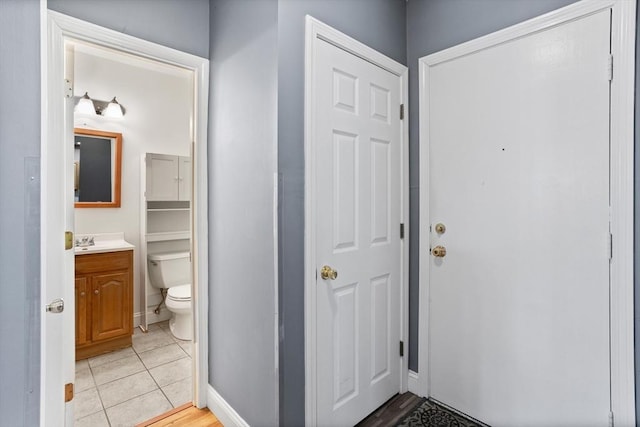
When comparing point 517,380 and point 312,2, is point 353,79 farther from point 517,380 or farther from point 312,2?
point 517,380

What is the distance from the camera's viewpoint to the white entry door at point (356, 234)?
1.49m

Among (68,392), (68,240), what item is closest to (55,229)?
(68,240)

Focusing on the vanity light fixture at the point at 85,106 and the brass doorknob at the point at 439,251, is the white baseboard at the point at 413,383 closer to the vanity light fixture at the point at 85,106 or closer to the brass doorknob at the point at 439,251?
the brass doorknob at the point at 439,251

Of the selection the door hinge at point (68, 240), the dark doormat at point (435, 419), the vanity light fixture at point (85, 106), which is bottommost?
the dark doormat at point (435, 419)

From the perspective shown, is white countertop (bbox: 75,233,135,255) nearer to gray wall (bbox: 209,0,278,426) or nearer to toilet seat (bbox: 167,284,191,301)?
toilet seat (bbox: 167,284,191,301)

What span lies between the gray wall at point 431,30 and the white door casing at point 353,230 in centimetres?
7

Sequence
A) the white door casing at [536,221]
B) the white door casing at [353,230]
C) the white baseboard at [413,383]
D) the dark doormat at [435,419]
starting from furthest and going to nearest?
the white baseboard at [413,383], the dark doormat at [435,419], the white door casing at [353,230], the white door casing at [536,221]

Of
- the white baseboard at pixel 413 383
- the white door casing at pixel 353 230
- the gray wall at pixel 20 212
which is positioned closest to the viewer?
the gray wall at pixel 20 212

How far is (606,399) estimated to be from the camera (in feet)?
4.37

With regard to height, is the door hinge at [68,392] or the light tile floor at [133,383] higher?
the door hinge at [68,392]

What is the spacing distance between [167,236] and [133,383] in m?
1.45

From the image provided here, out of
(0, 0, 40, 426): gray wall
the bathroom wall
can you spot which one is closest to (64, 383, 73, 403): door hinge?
(0, 0, 40, 426): gray wall

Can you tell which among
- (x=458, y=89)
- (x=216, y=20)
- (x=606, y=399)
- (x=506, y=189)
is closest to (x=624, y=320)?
(x=606, y=399)

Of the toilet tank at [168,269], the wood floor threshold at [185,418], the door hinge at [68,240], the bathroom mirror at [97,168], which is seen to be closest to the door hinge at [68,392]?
the wood floor threshold at [185,418]
